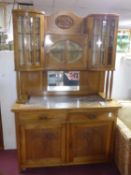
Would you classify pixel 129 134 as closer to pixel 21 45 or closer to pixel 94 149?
pixel 94 149

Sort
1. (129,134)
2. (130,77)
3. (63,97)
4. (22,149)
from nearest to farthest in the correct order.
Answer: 1. (129,134)
2. (22,149)
3. (63,97)
4. (130,77)

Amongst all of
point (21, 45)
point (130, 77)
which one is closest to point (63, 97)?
point (21, 45)

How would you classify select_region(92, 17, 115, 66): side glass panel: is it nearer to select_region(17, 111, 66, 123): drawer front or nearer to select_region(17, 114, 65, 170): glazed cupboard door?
select_region(17, 111, 66, 123): drawer front

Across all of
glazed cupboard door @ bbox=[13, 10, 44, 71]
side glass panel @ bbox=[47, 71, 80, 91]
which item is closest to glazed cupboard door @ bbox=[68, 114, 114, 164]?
side glass panel @ bbox=[47, 71, 80, 91]

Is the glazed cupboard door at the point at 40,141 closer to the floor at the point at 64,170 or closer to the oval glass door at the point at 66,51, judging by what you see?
the floor at the point at 64,170

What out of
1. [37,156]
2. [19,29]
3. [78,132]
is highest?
[19,29]

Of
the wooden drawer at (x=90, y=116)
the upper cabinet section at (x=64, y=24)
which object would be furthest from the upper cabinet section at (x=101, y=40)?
the wooden drawer at (x=90, y=116)

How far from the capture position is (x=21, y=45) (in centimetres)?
220

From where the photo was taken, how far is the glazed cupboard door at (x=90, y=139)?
2.23 meters

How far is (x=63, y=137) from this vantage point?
7.38ft

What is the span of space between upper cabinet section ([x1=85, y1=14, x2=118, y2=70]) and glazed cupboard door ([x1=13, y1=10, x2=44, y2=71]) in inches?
23.4

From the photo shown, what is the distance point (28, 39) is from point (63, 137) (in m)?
1.21

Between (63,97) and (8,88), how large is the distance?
30.3 inches

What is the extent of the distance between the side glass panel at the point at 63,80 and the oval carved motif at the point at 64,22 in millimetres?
590
